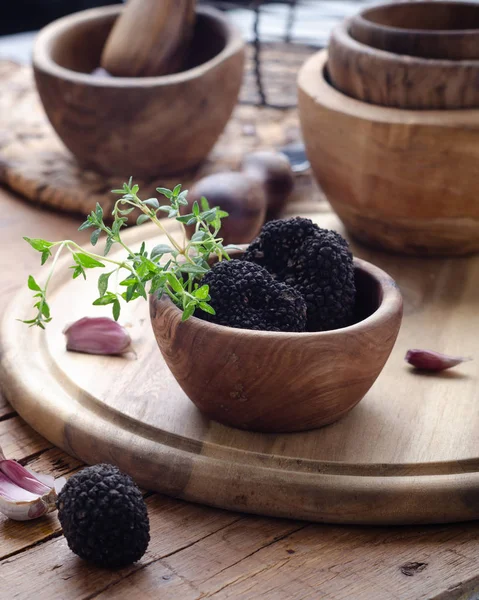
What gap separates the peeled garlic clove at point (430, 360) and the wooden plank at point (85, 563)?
0.29 m

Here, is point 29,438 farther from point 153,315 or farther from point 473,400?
point 473,400

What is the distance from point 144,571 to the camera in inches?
29.1

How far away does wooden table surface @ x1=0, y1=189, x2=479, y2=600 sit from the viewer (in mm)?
716

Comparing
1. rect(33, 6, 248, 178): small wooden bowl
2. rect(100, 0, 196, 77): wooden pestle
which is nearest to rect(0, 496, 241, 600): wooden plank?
rect(33, 6, 248, 178): small wooden bowl

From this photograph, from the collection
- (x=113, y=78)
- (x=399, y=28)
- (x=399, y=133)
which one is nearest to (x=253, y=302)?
(x=399, y=133)

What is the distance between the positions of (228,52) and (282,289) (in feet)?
2.73

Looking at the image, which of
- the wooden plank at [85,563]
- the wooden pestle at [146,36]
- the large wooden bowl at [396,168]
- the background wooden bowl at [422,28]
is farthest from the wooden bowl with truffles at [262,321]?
the wooden pestle at [146,36]

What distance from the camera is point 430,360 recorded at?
0.98 meters

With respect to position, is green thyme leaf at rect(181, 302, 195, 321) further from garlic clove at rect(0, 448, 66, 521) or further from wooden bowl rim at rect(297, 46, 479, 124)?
wooden bowl rim at rect(297, 46, 479, 124)

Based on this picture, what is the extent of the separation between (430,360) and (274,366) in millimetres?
263

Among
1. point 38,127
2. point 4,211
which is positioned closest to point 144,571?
point 4,211

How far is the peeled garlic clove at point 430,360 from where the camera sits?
0.98 m

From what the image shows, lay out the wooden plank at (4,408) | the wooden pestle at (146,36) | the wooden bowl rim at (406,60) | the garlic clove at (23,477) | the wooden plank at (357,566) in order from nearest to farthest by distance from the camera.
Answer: the wooden plank at (357,566) → the garlic clove at (23,477) → the wooden plank at (4,408) → the wooden bowl rim at (406,60) → the wooden pestle at (146,36)

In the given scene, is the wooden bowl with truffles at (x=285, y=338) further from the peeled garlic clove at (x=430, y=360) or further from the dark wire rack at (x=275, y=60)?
the dark wire rack at (x=275, y=60)
